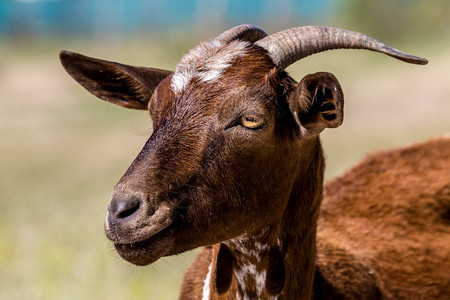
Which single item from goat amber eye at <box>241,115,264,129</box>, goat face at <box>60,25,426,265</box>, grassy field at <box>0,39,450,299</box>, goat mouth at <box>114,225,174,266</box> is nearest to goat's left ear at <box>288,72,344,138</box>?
goat face at <box>60,25,426,265</box>

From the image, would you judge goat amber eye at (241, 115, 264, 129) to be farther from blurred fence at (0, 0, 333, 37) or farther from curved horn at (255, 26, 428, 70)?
blurred fence at (0, 0, 333, 37)

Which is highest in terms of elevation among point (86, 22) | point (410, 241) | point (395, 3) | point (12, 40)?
point (395, 3)

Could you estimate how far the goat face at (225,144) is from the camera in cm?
364

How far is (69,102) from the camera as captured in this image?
93.6 ft

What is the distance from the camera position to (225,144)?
3910mm

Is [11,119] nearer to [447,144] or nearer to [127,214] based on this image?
[447,144]

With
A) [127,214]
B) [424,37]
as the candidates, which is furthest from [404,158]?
[424,37]

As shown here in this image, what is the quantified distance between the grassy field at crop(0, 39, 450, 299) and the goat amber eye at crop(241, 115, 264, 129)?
2.88 feet

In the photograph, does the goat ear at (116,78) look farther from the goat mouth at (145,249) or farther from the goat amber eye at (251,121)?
the goat mouth at (145,249)

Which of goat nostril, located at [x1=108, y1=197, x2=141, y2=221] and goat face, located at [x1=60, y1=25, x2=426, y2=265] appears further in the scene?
goat face, located at [x1=60, y1=25, x2=426, y2=265]

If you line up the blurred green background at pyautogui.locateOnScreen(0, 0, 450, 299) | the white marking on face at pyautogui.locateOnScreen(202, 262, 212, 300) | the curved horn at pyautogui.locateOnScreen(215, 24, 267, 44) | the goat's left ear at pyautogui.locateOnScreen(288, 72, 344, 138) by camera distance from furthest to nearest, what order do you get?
the blurred green background at pyautogui.locateOnScreen(0, 0, 450, 299), the white marking on face at pyautogui.locateOnScreen(202, 262, 212, 300), the curved horn at pyautogui.locateOnScreen(215, 24, 267, 44), the goat's left ear at pyautogui.locateOnScreen(288, 72, 344, 138)

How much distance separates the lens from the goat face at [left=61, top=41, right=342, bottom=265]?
3.63 metres

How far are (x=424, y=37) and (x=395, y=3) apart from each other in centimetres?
511

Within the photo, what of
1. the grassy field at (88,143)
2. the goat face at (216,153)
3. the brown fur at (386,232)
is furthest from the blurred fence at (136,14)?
the goat face at (216,153)
